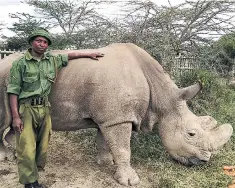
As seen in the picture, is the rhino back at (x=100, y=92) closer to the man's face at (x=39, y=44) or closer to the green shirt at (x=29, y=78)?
the green shirt at (x=29, y=78)

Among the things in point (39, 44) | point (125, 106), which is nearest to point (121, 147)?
point (125, 106)

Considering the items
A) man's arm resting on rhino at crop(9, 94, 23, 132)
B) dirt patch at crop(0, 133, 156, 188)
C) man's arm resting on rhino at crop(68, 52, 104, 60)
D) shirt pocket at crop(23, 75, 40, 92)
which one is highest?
man's arm resting on rhino at crop(68, 52, 104, 60)

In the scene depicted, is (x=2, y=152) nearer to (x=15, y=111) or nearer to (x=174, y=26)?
(x=15, y=111)

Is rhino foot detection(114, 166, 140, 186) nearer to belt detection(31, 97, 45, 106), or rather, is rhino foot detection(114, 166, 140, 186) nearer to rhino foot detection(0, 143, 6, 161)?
belt detection(31, 97, 45, 106)

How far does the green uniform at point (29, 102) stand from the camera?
14.4 feet

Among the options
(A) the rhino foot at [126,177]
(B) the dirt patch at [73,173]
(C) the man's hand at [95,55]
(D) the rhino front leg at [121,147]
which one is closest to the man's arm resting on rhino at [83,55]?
(C) the man's hand at [95,55]

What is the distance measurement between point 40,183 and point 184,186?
6.16 feet

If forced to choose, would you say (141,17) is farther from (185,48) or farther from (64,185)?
(64,185)

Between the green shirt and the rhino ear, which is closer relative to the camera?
the green shirt

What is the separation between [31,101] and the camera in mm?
4457

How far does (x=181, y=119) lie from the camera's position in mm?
5402

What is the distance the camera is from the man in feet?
14.4

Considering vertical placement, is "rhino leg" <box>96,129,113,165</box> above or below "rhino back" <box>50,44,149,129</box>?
below

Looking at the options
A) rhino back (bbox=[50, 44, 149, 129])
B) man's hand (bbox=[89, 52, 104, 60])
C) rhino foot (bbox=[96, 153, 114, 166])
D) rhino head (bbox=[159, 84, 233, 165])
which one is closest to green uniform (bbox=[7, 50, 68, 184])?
rhino back (bbox=[50, 44, 149, 129])
